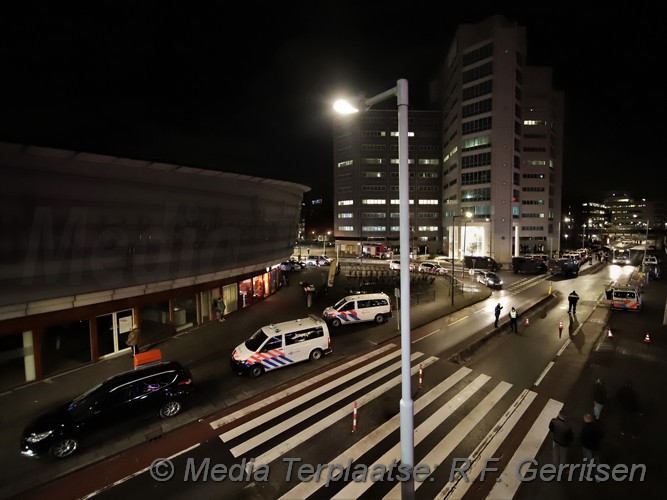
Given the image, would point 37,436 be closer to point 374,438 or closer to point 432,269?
point 374,438

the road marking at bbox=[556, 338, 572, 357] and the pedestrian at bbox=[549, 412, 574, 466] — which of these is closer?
the pedestrian at bbox=[549, 412, 574, 466]

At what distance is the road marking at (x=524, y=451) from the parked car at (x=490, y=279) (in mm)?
21188

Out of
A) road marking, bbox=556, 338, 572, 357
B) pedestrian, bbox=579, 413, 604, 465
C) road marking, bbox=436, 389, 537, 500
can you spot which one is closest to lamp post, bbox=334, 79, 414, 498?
road marking, bbox=436, 389, 537, 500

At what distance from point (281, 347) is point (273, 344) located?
0.36m

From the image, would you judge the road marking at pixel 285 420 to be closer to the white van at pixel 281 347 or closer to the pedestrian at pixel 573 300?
the white van at pixel 281 347

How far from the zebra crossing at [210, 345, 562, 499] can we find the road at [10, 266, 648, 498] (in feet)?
0.10

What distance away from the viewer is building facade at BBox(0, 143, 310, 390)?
1041 cm

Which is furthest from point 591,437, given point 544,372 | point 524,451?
point 544,372

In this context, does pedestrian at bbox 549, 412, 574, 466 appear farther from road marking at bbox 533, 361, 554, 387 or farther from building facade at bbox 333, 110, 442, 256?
building facade at bbox 333, 110, 442, 256

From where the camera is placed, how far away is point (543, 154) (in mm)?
63031

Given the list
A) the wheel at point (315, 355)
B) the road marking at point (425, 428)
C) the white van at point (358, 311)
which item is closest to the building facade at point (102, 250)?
the white van at point (358, 311)

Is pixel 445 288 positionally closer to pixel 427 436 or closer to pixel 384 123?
pixel 427 436

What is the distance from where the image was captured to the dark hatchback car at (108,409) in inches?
308

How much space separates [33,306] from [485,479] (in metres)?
15.0
